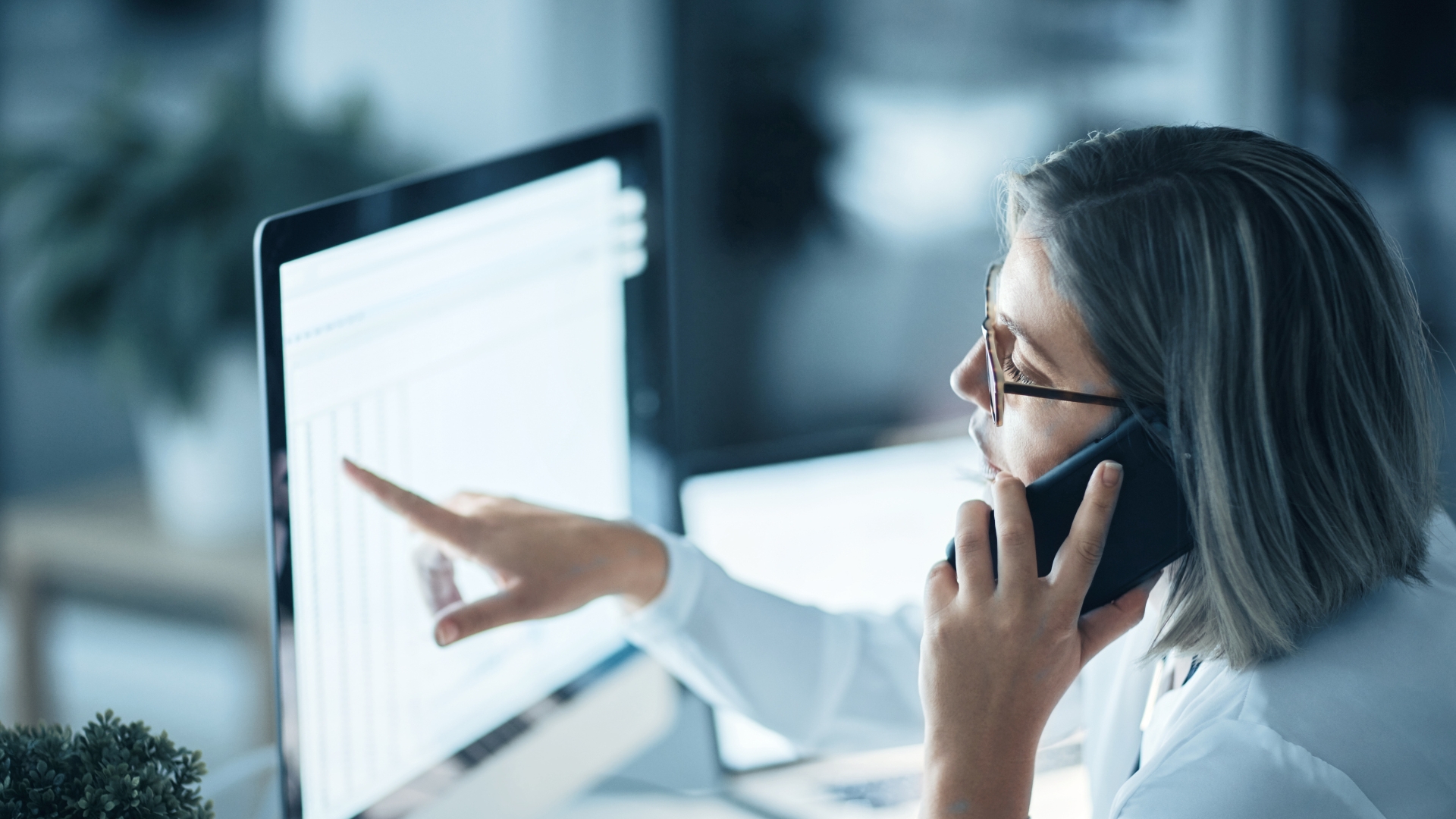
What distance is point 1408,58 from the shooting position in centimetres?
197

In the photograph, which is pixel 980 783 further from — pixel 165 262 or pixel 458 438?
pixel 165 262

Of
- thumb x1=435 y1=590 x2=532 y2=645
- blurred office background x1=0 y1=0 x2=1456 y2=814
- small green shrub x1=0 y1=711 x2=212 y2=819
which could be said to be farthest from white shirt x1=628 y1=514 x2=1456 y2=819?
blurred office background x1=0 y1=0 x2=1456 y2=814

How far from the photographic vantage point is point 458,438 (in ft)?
2.31

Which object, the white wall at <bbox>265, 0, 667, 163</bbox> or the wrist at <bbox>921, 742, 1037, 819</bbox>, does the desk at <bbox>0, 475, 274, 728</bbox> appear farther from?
the wrist at <bbox>921, 742, 1037, 819</bbox>

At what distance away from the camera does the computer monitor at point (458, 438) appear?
57cm

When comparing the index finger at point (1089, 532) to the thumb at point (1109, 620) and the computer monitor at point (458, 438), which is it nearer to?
the thumb at point (1109, 620)

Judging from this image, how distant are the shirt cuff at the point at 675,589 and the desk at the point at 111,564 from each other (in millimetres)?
713

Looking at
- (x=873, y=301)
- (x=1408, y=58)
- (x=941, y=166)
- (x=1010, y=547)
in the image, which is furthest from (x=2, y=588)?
(x=1408, y=58)

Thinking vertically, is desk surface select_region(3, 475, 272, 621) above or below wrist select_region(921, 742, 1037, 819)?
below

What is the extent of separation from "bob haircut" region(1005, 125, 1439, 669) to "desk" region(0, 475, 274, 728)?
3.61 ft

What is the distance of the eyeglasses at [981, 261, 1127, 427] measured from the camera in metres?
0.63

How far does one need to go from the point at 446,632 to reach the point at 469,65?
4.85 feet

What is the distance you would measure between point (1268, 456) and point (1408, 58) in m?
1.75

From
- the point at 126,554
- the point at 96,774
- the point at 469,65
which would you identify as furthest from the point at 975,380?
the point at 469,65
